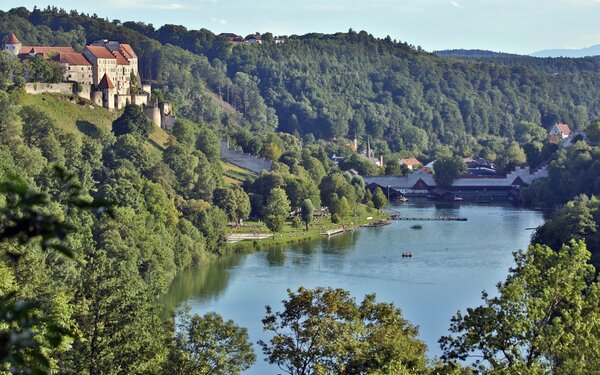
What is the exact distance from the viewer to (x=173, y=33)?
131 metres

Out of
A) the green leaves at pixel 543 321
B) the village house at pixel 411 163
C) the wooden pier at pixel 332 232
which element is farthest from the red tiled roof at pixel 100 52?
the green leaves at pixel 543 321

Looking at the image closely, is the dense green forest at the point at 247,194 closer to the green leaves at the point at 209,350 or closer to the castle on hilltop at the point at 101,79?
the green leaves at the point at 209,350

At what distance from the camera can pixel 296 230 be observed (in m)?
54.8

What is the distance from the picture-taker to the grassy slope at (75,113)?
2184 inches

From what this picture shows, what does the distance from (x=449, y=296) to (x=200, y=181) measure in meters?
21.1

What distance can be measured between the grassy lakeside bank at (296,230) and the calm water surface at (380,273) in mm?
1007

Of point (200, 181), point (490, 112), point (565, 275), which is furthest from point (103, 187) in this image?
point (490, 112)

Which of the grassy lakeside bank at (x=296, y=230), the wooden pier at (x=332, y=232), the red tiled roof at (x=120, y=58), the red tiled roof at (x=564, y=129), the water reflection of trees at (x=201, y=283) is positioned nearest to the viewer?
the water reflection of trees at (x=201, y=283)

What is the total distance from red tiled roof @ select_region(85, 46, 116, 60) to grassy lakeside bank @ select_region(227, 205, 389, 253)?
1299cm

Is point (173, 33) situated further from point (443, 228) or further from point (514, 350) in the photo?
point (514, 350)

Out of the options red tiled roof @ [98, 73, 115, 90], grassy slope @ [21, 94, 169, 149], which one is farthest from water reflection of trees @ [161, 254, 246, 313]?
red tiled roof @ [98, 73, 115, 90]

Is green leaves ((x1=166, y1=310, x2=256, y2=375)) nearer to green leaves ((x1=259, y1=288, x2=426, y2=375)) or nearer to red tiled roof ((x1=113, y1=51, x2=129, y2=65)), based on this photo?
green leaves ((x1=259, y1=288, x2=426, y2=375))

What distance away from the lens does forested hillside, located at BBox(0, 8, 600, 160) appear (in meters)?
105

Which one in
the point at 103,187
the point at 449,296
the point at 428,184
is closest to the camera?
the point at 449,296
